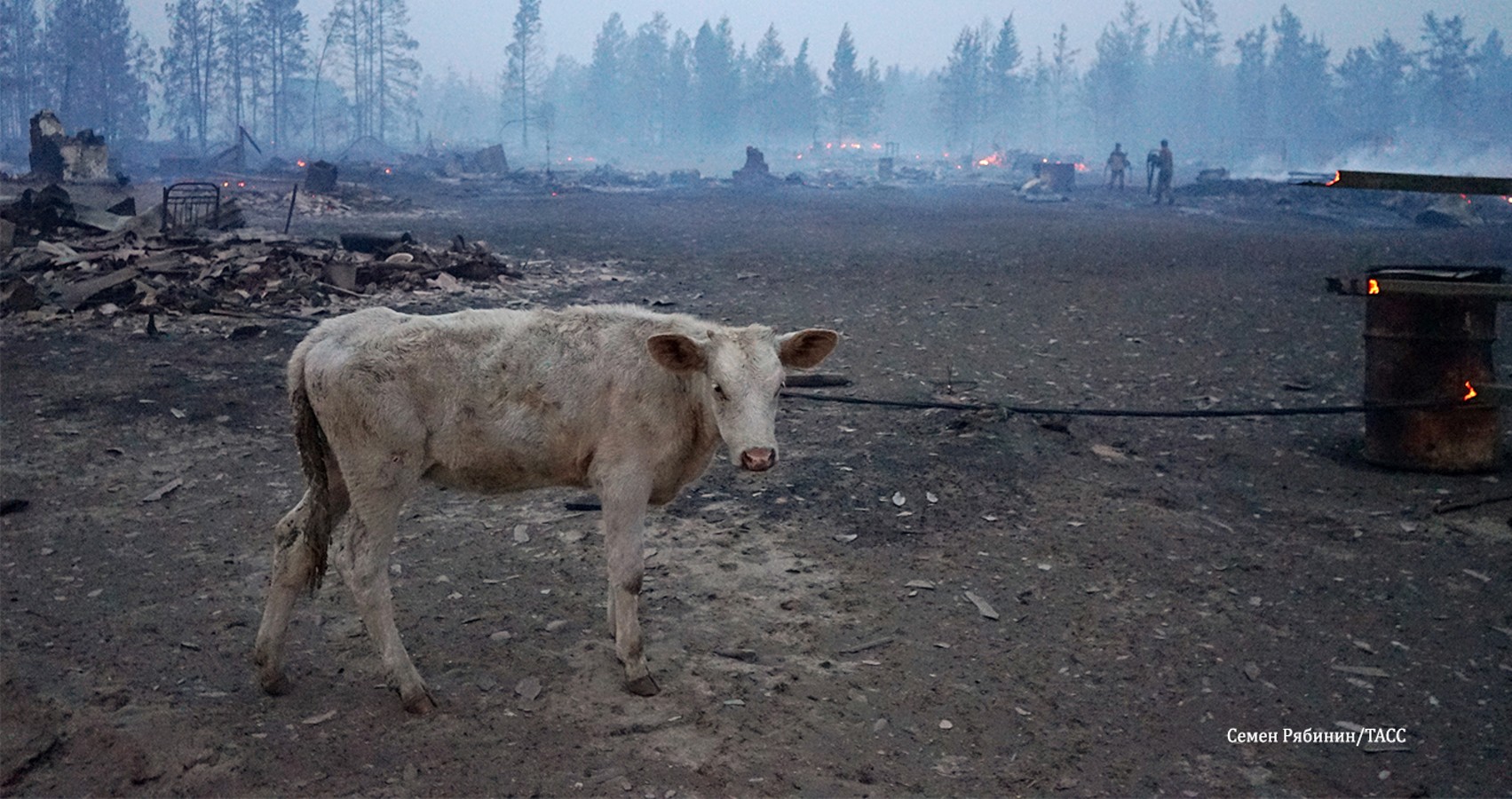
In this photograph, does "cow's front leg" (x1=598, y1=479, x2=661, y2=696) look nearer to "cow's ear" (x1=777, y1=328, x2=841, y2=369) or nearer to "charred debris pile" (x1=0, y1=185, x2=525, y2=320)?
"cow's ear" (x1=777, y1=328, x2=841, y2=369)

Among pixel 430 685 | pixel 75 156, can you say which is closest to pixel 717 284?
pixel 430 685

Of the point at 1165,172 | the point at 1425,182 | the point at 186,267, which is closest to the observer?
the point at 1425,182

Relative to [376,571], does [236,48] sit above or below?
above

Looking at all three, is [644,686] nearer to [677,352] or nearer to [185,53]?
[677,352]

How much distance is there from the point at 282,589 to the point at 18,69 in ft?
346

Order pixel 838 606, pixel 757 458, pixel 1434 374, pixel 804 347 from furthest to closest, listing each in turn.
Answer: pixel 1434 374
pixel 838 606
pixel 804 347
pixel 757 458

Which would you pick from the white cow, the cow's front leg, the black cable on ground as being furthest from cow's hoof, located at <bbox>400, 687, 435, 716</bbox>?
the black cable on ground

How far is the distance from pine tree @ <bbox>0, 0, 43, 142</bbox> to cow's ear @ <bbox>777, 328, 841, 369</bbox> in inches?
3847

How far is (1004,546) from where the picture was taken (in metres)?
7.11

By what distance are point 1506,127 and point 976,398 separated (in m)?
117

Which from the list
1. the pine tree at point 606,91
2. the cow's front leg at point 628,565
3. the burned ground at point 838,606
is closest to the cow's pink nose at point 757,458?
the cow's front leg at point 628,565

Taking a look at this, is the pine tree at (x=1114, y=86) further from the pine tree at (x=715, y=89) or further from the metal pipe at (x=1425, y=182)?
the metal pipe at (x=1425, y=182)

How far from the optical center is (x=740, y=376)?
485cm

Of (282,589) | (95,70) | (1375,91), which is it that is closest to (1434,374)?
(282,589)
